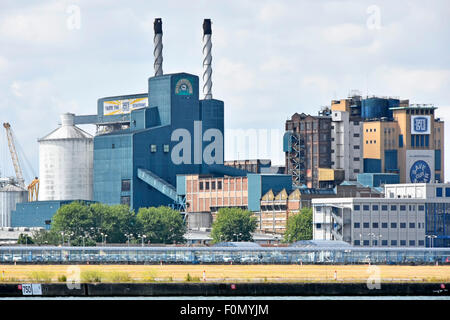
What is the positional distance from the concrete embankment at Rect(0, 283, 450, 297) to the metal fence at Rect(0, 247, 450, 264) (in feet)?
118

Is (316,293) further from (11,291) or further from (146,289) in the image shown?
(11,291)

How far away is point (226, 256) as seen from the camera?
15762cm

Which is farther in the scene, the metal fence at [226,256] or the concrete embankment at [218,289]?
the metal fence at [226,256]

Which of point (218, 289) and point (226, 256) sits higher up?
point (226, 256)

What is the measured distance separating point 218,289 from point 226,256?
4201 centimetres

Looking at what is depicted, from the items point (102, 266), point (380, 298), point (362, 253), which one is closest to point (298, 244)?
point (362, 253)

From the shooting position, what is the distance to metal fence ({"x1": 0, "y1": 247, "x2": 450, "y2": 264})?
154 metres

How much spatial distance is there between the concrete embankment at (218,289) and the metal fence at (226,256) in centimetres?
3593

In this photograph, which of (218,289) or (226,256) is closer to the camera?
(218,289)

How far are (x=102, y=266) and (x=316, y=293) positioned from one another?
40.1 m

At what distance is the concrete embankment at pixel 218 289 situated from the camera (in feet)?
376
